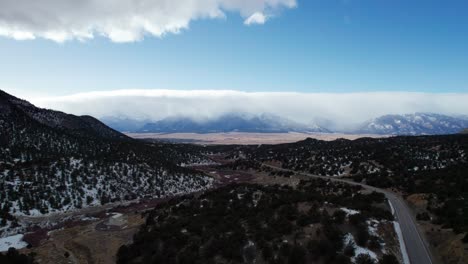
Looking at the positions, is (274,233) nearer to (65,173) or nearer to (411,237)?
(411,237)

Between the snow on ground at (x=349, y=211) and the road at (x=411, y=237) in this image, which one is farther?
the snow on ground at (x=349, y=211)

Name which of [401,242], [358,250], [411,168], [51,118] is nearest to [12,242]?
[358,250]

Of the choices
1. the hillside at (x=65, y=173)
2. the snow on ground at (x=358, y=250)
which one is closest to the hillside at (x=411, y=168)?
the snow on ground at (x=358, y=250)

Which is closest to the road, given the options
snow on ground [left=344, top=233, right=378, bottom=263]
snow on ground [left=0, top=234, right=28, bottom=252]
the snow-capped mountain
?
snow on ground [left=344, top=233, right=378, bottom=263]

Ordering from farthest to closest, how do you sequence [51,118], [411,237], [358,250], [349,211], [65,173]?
[51,118] → [65,173] → [349,211] → [411,237] → [358,250]

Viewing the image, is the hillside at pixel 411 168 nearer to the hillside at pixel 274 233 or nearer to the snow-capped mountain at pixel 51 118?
the hillside at pixel 274 233

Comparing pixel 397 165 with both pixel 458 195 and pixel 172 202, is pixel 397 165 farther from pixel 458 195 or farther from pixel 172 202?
pixel 172 202

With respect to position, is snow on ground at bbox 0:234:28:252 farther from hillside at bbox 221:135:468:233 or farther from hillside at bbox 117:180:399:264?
hillside at bbox 221:135:468:233
